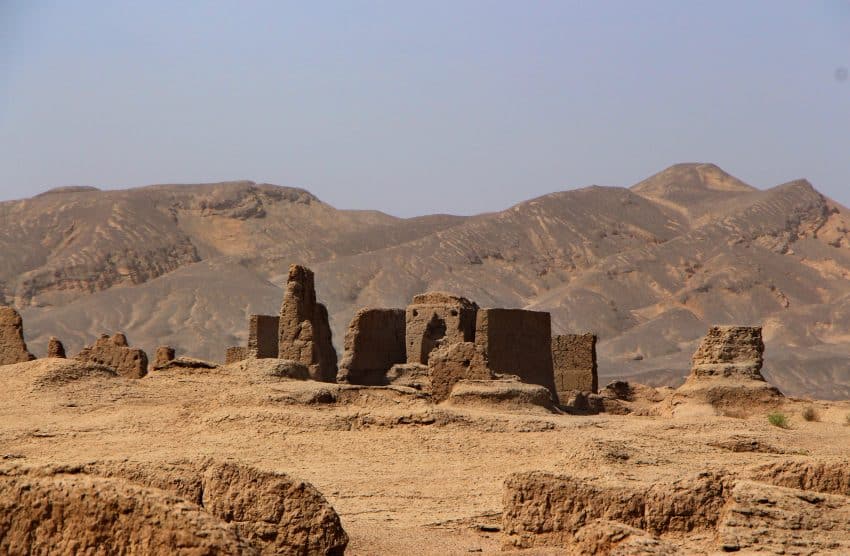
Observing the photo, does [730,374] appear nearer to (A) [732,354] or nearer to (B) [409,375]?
(A) [732,354]

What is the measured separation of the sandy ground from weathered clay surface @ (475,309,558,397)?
4.39 m

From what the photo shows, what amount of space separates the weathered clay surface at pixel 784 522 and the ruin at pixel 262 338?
16.5 m

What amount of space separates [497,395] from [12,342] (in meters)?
7.17

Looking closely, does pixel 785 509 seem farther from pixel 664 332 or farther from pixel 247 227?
pixel 247 227

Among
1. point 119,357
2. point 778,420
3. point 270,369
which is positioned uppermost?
point 119,357

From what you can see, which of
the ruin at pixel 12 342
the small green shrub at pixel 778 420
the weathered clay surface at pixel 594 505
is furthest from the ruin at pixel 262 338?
the weathered clay surface at pixel 594 505

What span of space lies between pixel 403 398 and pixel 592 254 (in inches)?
2684

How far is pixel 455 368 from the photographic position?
16562 mm

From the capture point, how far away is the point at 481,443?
13797 millimetres

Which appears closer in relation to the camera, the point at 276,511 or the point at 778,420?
the point at 276,511

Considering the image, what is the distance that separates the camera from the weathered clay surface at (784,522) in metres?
6.74

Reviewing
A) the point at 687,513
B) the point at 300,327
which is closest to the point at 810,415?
the point at 300,327

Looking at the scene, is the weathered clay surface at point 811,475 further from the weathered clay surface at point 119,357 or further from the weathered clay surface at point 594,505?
the weathered clay surface at point 119,357

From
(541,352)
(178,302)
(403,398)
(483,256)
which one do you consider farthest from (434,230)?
(403,398)
